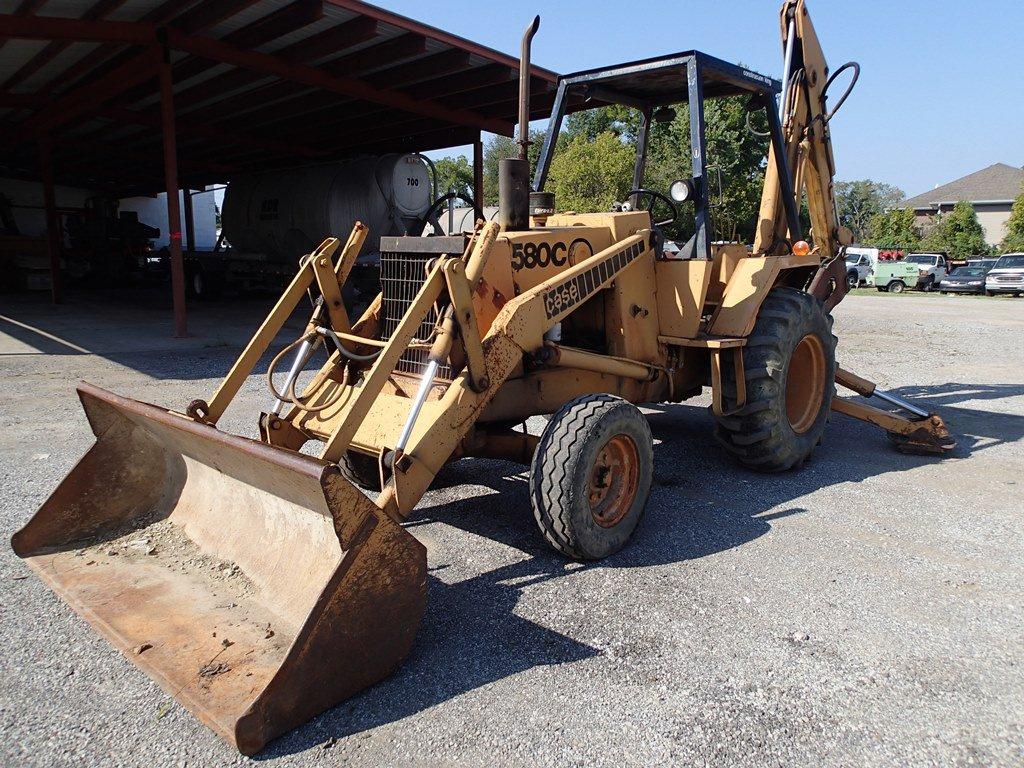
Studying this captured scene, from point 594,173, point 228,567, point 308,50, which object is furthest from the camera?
point 594,173

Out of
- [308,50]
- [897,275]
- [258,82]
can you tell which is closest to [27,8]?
[308,50]

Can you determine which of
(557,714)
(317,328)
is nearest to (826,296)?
(317,328)

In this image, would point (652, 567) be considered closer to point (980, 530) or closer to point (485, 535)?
point (485, 535)

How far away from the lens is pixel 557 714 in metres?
2.82

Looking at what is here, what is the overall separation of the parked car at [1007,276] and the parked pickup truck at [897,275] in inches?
104

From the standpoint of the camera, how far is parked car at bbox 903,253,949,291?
3097 centimetres

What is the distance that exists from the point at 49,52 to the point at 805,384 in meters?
13.5

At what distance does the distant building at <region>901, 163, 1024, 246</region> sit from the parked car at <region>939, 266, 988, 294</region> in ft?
78.9

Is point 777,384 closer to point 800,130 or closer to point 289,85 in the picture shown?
point 800,130

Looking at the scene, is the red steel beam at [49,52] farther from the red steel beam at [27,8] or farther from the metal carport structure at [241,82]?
the red steel beam at [27,8]

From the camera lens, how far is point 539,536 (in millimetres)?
4484

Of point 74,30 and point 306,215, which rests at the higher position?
point 74,30

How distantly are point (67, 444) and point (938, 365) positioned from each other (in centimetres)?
1097

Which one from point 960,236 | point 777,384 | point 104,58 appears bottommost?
point 777,384
